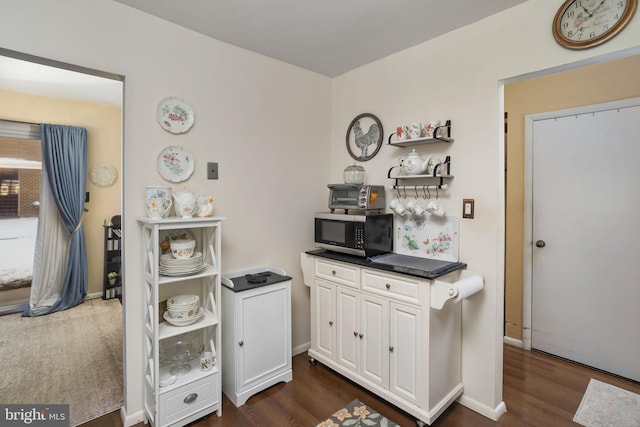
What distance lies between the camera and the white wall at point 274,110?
5.97 feet

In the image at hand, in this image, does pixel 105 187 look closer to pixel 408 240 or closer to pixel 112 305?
pixel 112 305

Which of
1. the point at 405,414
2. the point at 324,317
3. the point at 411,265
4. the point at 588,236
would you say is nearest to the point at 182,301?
the point at 324,317

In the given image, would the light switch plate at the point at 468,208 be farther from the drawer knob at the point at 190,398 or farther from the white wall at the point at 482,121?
the drawer knob at the point at 190,398

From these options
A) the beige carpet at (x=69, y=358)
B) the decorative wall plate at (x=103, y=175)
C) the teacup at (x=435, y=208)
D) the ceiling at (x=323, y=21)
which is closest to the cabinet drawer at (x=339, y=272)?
the teacup at (x=435, y=208)

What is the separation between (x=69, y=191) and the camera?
196 centimetres

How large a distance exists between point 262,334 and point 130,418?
2.94ft

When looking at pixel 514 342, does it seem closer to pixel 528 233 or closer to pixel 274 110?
pixel 528 233

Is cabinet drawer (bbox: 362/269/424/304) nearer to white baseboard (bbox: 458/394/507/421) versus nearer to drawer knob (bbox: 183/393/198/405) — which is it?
white baseboard (bbox: 458/394/507/421)

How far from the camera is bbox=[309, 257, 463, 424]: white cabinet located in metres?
1.92

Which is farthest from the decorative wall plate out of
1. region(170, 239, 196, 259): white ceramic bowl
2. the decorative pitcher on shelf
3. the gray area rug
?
the gray area rug

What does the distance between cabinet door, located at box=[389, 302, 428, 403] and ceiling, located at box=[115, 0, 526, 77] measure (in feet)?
5.91

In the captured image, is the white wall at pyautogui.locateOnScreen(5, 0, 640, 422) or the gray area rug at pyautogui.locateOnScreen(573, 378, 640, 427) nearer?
the white wall at pyautogui.locateOnScreen(5, 0, 640, 422)

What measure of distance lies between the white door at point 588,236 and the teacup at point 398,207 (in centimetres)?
130

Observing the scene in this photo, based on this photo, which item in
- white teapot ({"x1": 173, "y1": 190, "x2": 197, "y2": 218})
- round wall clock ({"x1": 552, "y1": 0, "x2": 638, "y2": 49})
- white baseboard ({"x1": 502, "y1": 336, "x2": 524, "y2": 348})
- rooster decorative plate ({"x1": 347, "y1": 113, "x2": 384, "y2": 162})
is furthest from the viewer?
white baseboard ({"x1": 502, "y1": 336, "x2": 524, "y2": 348})
